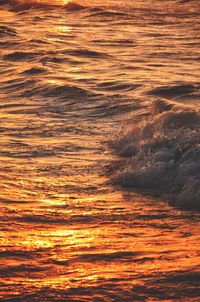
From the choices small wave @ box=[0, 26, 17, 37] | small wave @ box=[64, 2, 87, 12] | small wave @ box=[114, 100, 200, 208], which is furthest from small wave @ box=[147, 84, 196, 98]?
small wave @ box=[64, 2, 87, 12]

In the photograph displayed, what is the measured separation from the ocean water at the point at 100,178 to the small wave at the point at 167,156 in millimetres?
17

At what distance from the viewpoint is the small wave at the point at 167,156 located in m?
7.52

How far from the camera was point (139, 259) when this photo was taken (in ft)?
19.1

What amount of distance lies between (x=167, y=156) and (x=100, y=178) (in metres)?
0.73

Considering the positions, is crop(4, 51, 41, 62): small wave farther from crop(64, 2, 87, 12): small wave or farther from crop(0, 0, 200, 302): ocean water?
crop(64, 2, 87, 12): small wave

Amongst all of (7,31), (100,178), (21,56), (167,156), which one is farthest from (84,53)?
(100,178)

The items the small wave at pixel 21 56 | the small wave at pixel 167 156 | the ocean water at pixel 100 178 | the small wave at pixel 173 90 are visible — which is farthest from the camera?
the small wave at pixel 21 56

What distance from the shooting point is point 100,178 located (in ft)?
26.6

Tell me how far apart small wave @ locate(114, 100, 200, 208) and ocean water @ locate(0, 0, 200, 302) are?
17mm

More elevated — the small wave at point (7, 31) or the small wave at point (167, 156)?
the small wave at point (167, 156)

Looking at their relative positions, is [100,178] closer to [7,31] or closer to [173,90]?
[173,90]

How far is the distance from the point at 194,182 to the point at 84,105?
18.0 ft

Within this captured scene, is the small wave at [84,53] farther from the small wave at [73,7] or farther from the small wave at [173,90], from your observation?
the small wave at [73,7]

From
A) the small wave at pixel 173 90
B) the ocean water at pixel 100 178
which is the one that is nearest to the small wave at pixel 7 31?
the ocean water at pixel 100 178
